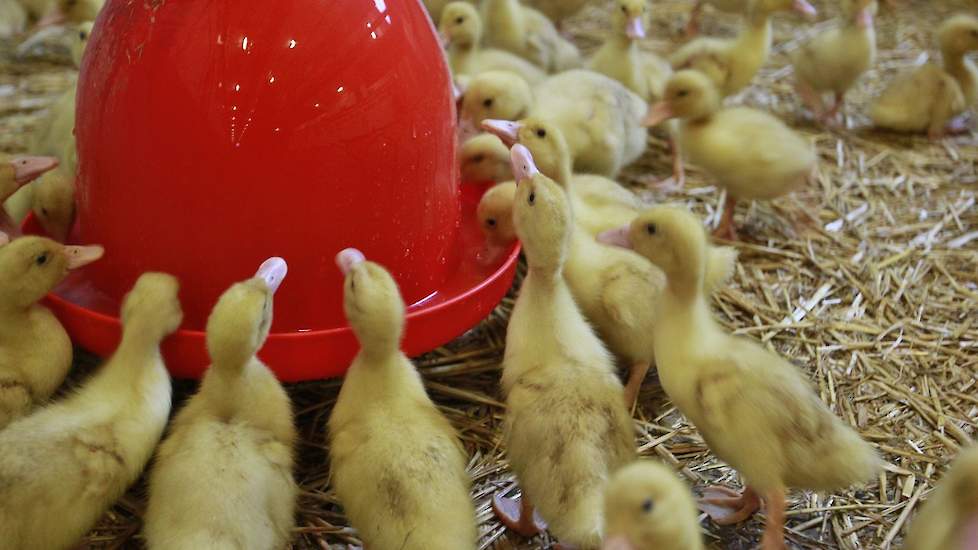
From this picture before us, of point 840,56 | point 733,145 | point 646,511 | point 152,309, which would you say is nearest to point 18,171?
point 152,309

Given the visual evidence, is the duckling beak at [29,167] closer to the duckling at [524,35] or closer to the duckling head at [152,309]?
the duckling head at [152,309]

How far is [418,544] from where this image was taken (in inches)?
70.3

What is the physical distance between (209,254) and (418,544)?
2.67 ft

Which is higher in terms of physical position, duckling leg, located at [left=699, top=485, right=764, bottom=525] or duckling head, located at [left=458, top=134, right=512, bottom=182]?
duckling head, located at [left=458, top=134, right=512, bottom=182]

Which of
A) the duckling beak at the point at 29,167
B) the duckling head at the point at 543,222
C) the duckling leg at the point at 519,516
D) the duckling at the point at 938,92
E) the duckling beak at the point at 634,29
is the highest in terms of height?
the duckling beak at the point at 29,167

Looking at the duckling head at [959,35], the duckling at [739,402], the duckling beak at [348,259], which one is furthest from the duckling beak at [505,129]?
the duckling head at [959,35]

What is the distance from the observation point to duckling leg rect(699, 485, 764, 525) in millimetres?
2189

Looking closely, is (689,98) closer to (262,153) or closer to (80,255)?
(262,153)

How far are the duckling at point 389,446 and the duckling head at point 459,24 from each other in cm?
175

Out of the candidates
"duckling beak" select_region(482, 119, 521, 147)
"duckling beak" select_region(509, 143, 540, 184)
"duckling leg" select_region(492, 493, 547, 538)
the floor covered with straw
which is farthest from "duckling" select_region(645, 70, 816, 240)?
"duckling leg" select_region(492, 493, 547, 538)

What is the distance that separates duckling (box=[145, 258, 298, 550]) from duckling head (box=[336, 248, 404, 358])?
0.55 ft

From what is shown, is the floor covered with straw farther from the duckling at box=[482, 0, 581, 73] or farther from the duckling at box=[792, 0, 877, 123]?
the duckling at box=[482, 0, 581, 73]

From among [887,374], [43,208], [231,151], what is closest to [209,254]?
[231,151]

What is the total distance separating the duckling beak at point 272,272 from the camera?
80.0 inches
